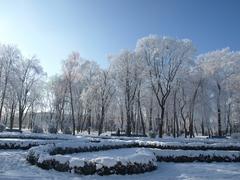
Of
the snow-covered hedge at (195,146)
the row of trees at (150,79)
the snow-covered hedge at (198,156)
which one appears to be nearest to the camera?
the snow-covered hedge at (198,156)

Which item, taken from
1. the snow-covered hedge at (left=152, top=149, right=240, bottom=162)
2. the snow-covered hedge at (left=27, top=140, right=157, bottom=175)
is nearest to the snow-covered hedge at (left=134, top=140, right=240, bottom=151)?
the snow-covered hedge at (left=152, top=149, right=240, bottom=162)

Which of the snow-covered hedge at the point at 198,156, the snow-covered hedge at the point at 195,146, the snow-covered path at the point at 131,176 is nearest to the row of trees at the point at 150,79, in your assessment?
the snow-covered hedge at the point at 195,146

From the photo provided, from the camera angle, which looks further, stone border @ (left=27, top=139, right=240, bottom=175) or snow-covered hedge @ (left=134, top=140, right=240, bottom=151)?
snow-covered hedge @ (left=134, top=140, right=240, bottom=151)

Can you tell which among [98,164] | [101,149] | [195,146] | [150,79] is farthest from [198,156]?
[150,79]

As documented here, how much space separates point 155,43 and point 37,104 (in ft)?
110

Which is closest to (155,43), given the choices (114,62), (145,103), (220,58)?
(114,62)

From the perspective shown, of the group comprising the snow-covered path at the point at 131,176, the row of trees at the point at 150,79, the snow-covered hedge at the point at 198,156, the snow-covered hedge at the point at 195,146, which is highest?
the row of trees at the point at 150,79

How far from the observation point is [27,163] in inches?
587

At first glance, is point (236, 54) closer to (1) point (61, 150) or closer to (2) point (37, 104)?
(1) point (61, 150)

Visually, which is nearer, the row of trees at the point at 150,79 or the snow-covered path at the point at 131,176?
the snow-covered path at the point at 131,176

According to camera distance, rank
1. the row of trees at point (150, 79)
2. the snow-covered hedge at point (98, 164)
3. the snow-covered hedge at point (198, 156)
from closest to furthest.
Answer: the snow-covered hedge at point (98, 164), the snow-covered hedge at point (198, 156), the row of trees at point (150, 79)

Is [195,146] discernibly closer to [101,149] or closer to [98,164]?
[101,149]

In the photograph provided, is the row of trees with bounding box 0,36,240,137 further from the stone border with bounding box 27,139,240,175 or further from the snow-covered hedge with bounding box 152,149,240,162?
the snow-covered hedge with bounding box 152,149,240,162

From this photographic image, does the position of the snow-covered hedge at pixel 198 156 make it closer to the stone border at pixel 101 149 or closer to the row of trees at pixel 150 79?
the stone border at pixel 101 149
